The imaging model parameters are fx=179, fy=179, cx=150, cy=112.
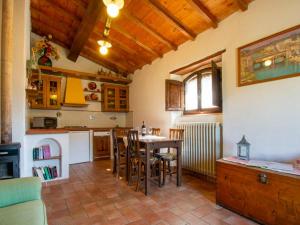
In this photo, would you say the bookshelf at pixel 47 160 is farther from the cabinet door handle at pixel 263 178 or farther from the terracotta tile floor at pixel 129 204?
the cabinet door handle at pixel 263 178

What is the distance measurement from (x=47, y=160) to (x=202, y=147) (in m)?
2.97

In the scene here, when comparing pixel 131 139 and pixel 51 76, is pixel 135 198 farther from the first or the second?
pixel 51 76

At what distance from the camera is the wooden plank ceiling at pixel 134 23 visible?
291cm

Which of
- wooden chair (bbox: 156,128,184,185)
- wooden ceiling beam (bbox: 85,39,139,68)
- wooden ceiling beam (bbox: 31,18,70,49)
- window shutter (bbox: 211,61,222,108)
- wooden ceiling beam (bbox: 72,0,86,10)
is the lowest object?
wooden chair (bbox: 156,128,184,185)

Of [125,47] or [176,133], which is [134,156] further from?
[125,47]

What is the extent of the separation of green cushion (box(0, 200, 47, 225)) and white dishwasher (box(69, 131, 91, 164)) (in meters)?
3.43

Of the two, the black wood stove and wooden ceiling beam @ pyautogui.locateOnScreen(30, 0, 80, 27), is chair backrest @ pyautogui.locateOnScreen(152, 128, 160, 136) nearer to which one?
the black wood stove

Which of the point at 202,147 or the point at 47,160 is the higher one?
the point at 202,147

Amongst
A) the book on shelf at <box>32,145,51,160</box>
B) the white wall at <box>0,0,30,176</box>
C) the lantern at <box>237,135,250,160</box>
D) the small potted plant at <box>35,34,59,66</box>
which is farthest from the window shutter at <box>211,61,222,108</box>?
the small potted plant at <box>35,34,59,66</box>

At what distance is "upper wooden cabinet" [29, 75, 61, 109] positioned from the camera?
4656 millimetres

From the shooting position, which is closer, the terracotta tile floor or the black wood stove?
the terracotta tile floor

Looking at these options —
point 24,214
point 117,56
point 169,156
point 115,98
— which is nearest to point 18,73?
point 24,214

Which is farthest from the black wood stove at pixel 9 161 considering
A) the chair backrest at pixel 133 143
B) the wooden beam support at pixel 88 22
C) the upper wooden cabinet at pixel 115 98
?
the upper wooden cabinet at pixel 115 98

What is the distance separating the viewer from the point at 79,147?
475 cm
